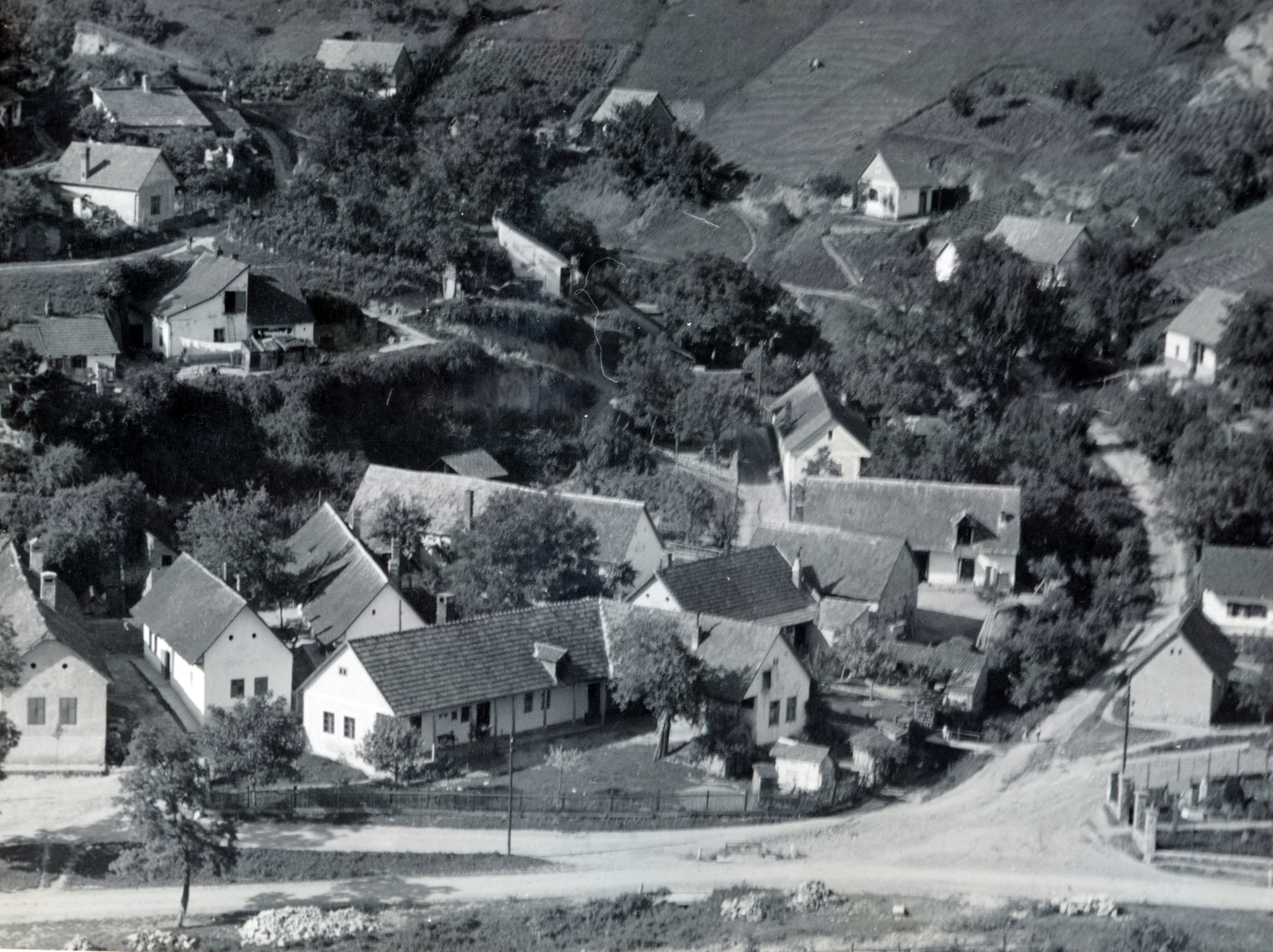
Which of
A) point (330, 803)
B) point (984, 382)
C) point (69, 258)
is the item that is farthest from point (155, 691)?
point (984, 382)

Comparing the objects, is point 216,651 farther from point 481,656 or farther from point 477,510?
point 477,510

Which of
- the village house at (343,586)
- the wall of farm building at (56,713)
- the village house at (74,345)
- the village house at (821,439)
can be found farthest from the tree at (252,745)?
the village house at (821,439)

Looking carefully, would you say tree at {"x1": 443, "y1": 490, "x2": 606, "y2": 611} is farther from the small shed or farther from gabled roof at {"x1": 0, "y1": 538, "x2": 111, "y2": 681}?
gabled roof at {"x1": 0, "y1": 538, "x2": 111, "y2": 681}

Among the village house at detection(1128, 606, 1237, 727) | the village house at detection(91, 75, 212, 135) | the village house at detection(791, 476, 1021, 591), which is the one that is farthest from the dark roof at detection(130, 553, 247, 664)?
the village house at detection(91, 75, 212, 135)

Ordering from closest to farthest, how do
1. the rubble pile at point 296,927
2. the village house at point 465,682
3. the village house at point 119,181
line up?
the rubble pile at point 296,927, the village house at point 465,682, the village house at point 119,181

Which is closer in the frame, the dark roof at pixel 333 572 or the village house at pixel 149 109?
the dark roof at pixel 333 572

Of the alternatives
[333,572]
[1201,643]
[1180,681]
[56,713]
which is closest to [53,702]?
[56,713]

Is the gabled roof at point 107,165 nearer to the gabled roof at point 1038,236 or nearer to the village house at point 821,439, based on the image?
the village house at point 821,439
